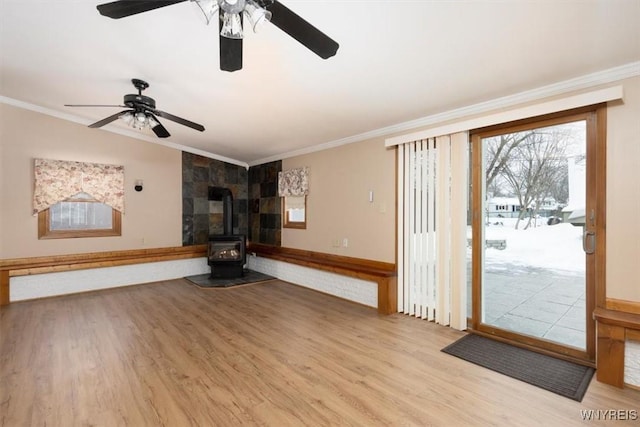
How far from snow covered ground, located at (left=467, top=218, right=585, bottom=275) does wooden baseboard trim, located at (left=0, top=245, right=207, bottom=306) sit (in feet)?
16.6

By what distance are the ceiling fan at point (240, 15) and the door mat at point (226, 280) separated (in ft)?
14.2

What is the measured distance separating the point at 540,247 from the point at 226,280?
4.78 m

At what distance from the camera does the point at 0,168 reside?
419 centimetres

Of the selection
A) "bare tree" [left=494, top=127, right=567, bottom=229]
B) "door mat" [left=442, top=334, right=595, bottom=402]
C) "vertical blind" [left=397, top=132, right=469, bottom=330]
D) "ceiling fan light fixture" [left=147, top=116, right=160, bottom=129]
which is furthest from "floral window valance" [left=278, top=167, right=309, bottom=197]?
"door mat" [left=442, top=334, right=595, bottom=402]

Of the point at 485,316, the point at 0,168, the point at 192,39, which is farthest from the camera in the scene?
the point at 0,168

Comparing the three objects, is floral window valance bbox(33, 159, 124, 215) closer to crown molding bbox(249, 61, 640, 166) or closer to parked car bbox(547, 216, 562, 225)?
crown molding bbox(249, 61, 640, 166)

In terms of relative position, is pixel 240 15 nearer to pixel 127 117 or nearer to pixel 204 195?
pixel 127 117

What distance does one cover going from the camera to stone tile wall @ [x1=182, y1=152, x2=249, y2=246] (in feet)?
19.4

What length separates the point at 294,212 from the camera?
5742 mm

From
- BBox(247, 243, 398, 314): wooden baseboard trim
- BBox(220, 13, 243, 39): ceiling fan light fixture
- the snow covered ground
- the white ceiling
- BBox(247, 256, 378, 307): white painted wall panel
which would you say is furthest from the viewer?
BBox(247, 256, 378, 307): white painted wall panel

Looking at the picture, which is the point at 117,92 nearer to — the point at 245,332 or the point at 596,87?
the point at 245,332

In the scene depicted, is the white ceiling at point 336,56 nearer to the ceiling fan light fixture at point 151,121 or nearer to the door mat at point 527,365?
the ceiling fan light fixture at point 151,121

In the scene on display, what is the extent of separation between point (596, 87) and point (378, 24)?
195cm

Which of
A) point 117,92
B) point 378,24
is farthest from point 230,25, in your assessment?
point 117,92
